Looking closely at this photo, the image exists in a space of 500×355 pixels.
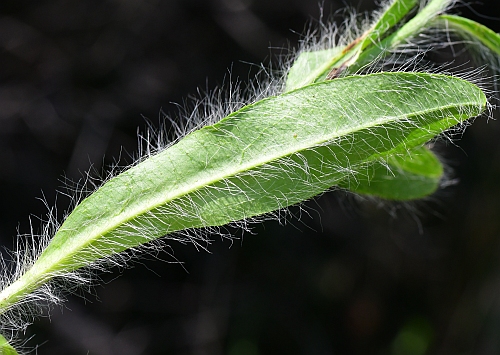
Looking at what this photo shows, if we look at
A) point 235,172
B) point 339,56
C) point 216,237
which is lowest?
point 216,237

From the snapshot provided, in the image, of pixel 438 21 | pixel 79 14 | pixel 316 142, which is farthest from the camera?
pixel 79 14

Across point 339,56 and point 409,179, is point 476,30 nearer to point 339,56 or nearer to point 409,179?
point 339,56

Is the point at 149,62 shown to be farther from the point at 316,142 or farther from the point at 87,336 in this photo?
the point at 316,142

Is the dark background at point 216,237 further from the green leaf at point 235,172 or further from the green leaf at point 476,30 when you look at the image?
the green leaf at point 235,172

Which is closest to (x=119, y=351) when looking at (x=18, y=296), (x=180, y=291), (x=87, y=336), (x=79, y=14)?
(x=87, y=336)

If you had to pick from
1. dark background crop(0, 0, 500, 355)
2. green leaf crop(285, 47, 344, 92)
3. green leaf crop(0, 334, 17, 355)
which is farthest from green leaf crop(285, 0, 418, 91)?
dark background crop(0, 0, 500, 355)

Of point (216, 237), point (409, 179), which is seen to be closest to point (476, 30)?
point (409, 179)
